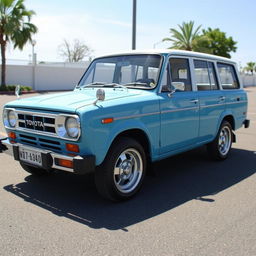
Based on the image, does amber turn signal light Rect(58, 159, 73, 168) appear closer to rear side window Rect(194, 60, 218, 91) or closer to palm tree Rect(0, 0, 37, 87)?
rear side window Rect(194, 60, 218, 91)

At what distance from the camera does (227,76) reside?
6.61 meters

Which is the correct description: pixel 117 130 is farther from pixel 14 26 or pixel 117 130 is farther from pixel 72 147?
pixel 14 26

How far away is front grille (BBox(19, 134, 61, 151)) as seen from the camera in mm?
4008

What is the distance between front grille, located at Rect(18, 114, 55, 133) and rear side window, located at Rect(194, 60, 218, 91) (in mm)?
2674

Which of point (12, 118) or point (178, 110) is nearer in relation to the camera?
point (12, 118)

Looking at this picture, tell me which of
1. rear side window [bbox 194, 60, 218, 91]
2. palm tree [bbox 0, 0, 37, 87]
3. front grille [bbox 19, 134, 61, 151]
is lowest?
front grille [bbox 19, 134, 61, 151]

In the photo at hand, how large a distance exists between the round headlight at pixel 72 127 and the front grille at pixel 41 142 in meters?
0.27

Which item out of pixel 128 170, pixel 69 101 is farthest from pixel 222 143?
pixel 69 101

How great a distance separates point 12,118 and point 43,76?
27.8 metres

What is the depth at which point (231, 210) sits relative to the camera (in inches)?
159

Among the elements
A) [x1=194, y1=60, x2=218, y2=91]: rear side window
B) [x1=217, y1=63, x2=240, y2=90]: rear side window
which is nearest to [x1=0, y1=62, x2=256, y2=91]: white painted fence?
[x1=217, y1=63, x2=240, y2=90]: rear side window

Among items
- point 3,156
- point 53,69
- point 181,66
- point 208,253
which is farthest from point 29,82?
point 208,253

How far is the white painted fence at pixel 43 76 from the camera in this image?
2905cm

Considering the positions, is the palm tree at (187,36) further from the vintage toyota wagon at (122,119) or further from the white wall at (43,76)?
the vintage toyota wagon at (122,119)
